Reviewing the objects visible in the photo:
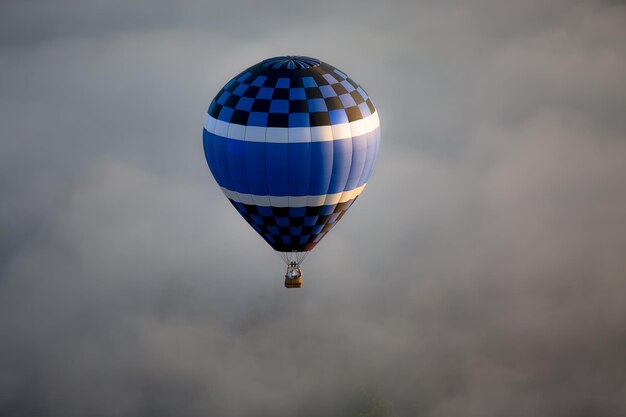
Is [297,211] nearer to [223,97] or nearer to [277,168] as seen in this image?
[277,168]

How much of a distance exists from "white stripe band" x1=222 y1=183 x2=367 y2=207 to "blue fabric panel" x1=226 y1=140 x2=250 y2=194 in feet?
1.26

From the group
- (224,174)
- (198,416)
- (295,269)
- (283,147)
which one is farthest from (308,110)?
(198,416)

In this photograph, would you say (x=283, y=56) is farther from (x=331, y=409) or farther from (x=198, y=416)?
(x=198, y=416)

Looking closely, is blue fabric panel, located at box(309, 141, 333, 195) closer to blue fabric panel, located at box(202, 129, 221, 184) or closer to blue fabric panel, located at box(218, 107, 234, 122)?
blue fabric panel, located at box(218, 107, 234, 122)

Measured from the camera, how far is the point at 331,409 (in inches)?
2697

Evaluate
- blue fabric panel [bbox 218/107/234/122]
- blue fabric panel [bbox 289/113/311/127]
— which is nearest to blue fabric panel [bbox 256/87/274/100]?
blue fabric panel [bbox 289/113/311/127]

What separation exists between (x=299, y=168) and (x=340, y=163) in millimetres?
1380

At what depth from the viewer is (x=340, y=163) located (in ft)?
82.7

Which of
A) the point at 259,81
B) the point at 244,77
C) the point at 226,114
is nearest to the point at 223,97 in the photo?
the point at 226,114

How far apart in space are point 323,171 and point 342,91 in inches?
103

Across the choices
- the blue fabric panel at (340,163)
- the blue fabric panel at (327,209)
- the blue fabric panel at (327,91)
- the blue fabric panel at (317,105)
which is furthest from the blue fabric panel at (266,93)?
the blue fabric panel at (327,209)

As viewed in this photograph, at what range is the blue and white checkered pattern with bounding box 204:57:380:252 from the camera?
24422 millimetres

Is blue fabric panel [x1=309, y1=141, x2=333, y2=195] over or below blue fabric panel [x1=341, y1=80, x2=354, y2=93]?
below

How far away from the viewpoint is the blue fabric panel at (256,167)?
24547 mm
